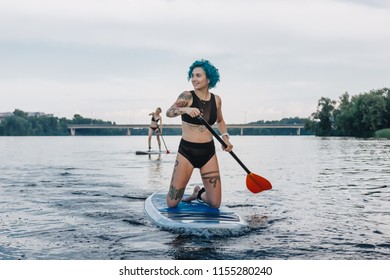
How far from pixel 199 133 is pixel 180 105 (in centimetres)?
57

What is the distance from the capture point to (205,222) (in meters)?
7.30

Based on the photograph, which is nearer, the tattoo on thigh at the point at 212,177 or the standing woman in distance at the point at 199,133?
the standing woman in distance at the point at 199,133

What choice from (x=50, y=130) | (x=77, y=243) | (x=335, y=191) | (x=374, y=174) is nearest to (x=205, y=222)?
(x=77, y=243)

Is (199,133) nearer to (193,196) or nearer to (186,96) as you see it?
(186,96)

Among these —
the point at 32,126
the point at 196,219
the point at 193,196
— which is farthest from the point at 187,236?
the point at 32,126

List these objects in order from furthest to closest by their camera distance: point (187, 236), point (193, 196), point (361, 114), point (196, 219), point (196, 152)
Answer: point (361, 114) < point (193, 196) < point (196, 152) < point (196, 219) < point (187, 236)

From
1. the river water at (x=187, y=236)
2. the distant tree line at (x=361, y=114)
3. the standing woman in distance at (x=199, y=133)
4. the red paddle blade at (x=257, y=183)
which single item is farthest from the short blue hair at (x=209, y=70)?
the distant tree line at (x=361, y=114)

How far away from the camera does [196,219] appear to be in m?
7.47

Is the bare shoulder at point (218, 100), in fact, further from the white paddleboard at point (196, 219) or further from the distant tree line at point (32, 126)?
the distant tree line at point (32, 126)

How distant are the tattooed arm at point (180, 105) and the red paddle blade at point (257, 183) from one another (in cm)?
186

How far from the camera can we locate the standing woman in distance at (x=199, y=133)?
309 inches

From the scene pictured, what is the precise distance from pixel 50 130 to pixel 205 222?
14094 centimetres
